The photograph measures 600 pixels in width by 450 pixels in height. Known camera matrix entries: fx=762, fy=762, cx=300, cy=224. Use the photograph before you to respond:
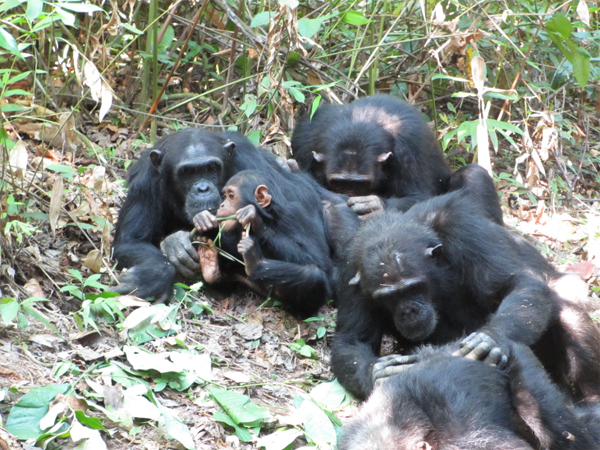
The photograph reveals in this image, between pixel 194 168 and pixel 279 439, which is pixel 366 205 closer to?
pixel 194 168

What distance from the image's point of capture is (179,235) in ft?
21.0

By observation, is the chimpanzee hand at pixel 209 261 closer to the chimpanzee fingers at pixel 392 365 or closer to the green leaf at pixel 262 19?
the chimpanzee fingers at pixel 392 365

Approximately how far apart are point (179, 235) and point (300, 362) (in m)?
1.61

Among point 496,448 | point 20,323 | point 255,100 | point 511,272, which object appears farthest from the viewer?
point 255,100

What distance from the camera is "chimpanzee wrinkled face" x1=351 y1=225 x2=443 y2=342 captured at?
5039mm

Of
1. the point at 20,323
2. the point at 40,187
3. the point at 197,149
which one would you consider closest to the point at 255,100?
the point at 197,149

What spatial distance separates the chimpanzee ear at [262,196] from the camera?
20.1 ft

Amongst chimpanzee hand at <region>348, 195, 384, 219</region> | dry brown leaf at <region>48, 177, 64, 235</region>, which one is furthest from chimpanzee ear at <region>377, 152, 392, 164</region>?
dry brown leaf at <region>48, 177, 64, 235</region>

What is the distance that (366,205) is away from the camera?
6.98 m

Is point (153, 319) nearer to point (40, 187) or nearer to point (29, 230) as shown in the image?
point (29, 230)

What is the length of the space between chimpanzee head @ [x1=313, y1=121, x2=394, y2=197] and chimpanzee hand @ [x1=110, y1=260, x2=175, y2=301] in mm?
2177

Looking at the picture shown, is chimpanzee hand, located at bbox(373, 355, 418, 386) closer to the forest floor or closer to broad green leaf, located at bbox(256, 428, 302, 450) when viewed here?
the forest floor

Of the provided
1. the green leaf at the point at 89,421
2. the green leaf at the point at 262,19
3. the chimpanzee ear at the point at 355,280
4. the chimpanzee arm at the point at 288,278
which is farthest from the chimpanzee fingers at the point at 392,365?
the green leaf at the point at 262,19

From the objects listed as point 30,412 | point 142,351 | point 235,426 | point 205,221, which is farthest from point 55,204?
point 235,426
